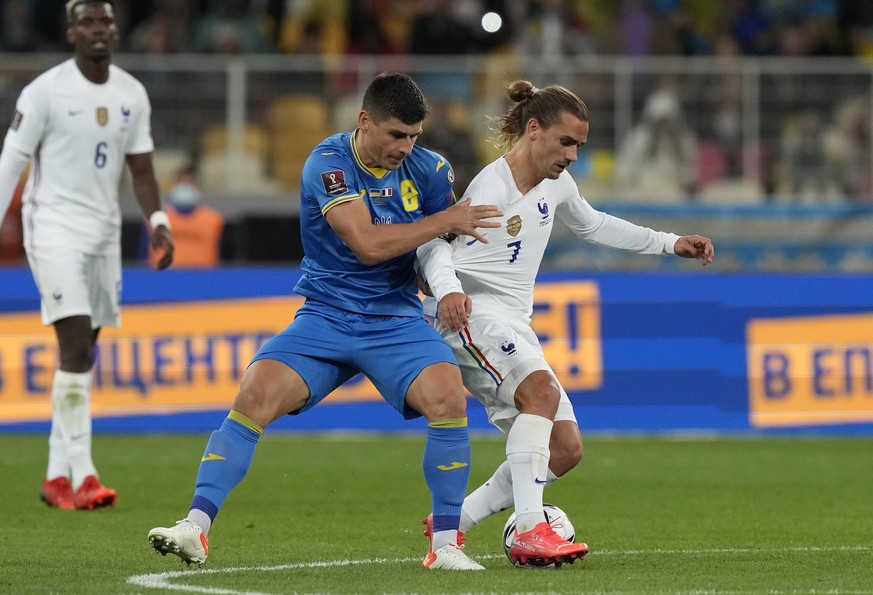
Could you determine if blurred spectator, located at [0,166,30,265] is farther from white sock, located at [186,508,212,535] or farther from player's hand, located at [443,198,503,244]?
player's hand, located at [443,198,503,244]

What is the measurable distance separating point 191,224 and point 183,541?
34.4 ft

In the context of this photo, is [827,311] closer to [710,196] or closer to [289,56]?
[710,196]

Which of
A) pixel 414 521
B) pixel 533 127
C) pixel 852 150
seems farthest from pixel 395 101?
pixel 852 150

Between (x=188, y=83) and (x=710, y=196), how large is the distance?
5.42 metres

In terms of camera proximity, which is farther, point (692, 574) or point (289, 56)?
point (289, 56)

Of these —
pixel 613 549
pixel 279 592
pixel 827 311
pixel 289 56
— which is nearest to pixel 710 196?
pixel 827 311

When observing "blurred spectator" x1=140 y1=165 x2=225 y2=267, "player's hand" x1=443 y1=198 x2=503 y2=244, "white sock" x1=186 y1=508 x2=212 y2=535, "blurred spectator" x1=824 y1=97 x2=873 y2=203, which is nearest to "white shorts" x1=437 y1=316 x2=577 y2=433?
"player's hand" x1=443 y1=198 x2=503 y2=244

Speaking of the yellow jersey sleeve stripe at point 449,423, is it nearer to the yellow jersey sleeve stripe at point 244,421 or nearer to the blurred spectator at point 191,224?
the yellow jersey sleeve stripe at point 244,421

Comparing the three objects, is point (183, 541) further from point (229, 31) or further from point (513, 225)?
point (229, 31)

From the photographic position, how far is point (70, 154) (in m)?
9.38

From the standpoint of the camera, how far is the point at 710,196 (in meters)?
16.6

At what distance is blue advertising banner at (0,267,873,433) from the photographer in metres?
13.5

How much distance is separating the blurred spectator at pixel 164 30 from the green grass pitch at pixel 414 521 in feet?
19.9

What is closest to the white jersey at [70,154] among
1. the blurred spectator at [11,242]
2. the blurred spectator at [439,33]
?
the blurred spectator at [11,242]
